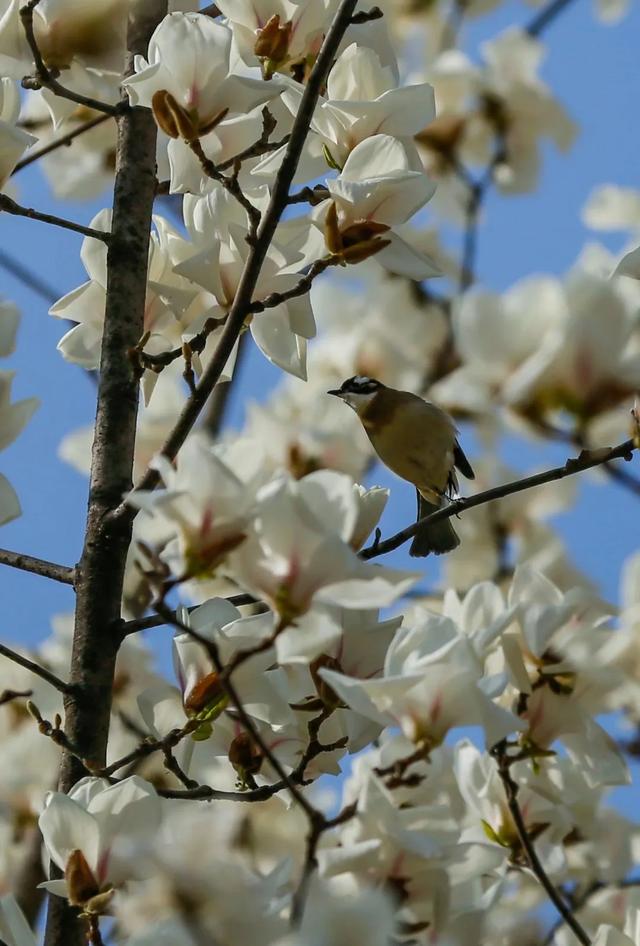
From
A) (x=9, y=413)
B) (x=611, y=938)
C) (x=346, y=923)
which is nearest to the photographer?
(x=346, y=923)

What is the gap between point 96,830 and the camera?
1456 millimetres

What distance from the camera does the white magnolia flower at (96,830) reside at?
1450 millimetres

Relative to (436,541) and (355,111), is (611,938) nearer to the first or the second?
(355,111)

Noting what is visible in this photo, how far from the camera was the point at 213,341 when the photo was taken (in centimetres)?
202

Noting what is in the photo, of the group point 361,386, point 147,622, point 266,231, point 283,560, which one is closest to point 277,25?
point 266,231

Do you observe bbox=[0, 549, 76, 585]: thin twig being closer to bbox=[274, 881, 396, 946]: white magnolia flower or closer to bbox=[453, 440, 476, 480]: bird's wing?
bbox=[274, 881, 396, 946]: white magnolia flower

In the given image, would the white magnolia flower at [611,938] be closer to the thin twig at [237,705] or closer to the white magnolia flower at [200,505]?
the thin twig at [237,705]

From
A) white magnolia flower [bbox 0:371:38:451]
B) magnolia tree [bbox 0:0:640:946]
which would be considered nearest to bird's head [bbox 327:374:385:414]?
magnolia tree [bbox 0:0:640:946]

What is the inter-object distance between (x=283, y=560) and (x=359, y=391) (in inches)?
101

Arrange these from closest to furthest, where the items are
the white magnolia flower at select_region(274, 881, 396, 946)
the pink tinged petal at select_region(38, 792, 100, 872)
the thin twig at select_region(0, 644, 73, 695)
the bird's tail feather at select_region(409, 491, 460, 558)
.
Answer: the white magnolia flower at select_region(274, 881, 396, 946) → the pink tinged petal at select_region(38, 792, 100, 872) → the thin twig at select_region(0, 644, 73, 695) → the bird's tail feather at select_region(409, 491, 460, 558)

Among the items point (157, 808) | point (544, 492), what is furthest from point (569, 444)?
point (544, 492)

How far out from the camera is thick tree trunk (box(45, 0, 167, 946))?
1719 mm

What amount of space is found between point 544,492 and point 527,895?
1.25 meters

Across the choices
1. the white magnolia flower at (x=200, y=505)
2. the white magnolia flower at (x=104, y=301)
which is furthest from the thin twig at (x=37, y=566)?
the white magnolia flower at (x=200, y=505)
